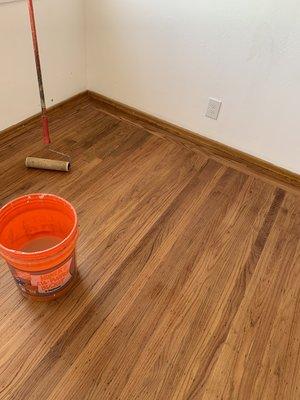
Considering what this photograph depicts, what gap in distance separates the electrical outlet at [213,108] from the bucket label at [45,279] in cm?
113

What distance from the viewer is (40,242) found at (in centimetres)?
110

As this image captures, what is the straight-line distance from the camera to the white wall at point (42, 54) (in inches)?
56.9

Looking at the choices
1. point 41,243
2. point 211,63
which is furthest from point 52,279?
point 211,63

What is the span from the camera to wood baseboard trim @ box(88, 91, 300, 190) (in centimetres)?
164

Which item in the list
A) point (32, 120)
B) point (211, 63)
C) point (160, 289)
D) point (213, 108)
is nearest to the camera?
point (160, 289)

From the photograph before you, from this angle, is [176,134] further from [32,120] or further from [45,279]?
[45,279]

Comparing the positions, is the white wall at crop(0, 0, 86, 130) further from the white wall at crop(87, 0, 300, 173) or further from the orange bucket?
the orange bucket

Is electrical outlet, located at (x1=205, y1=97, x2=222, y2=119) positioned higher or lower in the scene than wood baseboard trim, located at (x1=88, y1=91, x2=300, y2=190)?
higher

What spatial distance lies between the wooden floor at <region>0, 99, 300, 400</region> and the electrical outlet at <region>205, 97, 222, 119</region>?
25cm

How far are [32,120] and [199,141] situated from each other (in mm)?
988

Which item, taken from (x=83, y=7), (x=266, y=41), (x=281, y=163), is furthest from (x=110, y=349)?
(x=83, y=7)

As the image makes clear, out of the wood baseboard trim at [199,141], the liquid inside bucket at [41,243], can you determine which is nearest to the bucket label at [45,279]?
the liquid inside bucket at [41,243]

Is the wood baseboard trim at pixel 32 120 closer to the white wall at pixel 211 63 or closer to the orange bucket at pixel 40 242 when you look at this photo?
the white wall at pixel 211 63

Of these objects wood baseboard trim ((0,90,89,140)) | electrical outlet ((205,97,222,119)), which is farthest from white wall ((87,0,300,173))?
wood baseboard trim ((0,90,89,140))
